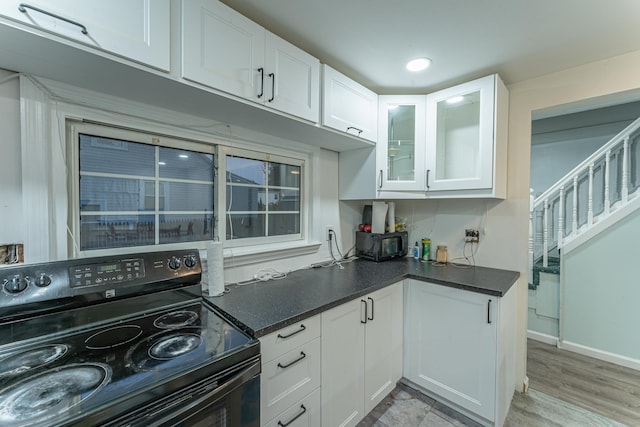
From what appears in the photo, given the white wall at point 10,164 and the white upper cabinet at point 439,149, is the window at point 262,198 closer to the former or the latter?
the white upper cabinet at point 439,149

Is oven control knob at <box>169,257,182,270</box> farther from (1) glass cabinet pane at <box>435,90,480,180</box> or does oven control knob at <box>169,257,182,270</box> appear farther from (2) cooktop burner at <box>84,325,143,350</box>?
(1) glass cabinet pane at <box>435,90,480,180</box>

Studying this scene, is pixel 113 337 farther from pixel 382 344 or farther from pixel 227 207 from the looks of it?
pixel 382 344

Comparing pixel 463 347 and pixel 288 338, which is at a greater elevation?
pixel 288 338

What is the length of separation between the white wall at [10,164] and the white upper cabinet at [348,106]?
4.45 ft

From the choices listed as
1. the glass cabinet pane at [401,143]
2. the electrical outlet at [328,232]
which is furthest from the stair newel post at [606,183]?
the electrical outlet at [328,232]

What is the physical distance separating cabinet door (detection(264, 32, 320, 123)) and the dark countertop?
39.2 inches

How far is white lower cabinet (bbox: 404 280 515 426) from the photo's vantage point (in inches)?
61.2

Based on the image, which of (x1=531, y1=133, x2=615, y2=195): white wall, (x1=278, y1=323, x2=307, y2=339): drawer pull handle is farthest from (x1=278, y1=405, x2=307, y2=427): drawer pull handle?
(x1=531, y1=133, x2=615, y2=195): white wall

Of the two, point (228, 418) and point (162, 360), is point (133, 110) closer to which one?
point (162, 360)

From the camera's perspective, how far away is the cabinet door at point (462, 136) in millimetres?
1771

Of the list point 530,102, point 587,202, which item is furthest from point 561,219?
point 530,102

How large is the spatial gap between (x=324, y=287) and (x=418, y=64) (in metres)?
1.53

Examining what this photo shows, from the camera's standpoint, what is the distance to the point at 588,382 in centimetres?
204

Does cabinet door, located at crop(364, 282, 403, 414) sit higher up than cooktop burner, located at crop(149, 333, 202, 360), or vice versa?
cooktop burner, located at crop(149, 333, 202, 360)
